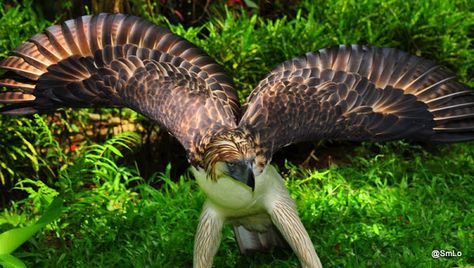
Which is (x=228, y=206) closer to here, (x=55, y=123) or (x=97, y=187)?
(x=97, y=187)

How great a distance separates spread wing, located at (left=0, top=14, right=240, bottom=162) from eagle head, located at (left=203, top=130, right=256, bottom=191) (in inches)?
7.0

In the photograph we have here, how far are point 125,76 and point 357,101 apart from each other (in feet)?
4.19

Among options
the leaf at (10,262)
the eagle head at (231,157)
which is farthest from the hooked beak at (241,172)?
the leaf at (10,262)

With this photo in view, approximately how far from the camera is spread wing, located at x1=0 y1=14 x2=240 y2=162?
493cm

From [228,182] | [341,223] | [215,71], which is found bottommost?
[341,223]

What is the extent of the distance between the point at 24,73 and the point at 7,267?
1269 millimetres

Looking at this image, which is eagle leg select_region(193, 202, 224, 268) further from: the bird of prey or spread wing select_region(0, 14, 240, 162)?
spread wing select_region(0, 14, 240, 162)

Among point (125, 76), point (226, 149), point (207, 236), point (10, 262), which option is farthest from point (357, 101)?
point (10, 262)

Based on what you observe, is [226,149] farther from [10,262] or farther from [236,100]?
[10,262]

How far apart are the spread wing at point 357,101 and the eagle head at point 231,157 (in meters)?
0.15

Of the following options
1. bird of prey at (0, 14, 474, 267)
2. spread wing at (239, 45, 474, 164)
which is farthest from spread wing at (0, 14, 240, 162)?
spread wing at (239, 45, 474, 164)

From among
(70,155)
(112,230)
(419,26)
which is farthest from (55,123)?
(419,26)

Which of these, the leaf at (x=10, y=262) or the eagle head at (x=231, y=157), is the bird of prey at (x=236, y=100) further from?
the leaf at (x=10, y=262)

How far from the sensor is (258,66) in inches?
268
